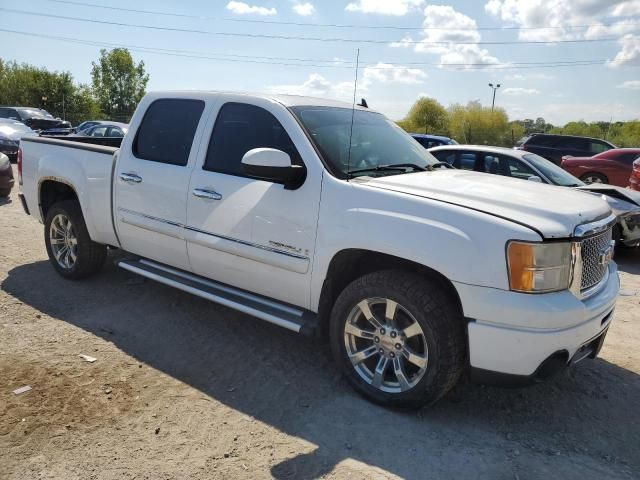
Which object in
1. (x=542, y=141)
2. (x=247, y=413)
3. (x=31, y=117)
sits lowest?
(x=247, y=413)

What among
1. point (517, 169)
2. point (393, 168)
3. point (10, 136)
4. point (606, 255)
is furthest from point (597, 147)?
point (10, 136)

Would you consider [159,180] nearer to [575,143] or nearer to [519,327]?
[519,327]

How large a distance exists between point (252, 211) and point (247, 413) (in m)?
1.32

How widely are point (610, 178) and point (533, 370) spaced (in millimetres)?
13013

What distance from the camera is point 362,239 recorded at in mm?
3221

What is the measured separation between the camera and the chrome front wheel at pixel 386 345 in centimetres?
320

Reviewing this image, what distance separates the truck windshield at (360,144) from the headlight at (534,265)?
1183 millimetres

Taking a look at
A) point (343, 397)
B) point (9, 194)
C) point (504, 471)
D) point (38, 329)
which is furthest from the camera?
point (9, 194)

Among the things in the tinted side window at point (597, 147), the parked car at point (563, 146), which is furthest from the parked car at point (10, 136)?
the tinted side window at point (597, 147)

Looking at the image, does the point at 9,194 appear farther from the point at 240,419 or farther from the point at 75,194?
the point at 240,419

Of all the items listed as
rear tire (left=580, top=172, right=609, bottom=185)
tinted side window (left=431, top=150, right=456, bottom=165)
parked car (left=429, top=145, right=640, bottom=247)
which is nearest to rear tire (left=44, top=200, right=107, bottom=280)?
tinted side window (left=431, top=150, right=456, bottom=165)

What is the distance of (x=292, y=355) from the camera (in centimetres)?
408

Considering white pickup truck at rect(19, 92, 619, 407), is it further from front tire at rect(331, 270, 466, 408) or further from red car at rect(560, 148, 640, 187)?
red car at rect(560, 148, 640, 187)

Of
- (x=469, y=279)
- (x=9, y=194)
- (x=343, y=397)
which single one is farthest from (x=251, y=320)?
(x=9, y=194)
